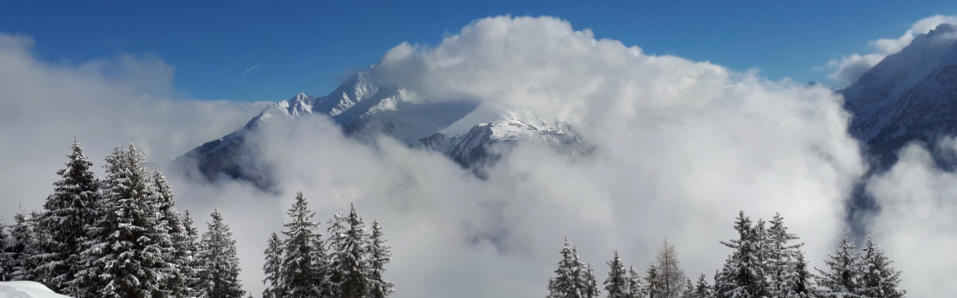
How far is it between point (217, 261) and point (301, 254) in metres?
7.77

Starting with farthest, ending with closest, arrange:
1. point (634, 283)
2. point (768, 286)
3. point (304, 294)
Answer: point (634, 283) → point (304, 294) → point (768, 286)

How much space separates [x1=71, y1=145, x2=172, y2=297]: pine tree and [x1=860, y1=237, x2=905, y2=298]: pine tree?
39.1m

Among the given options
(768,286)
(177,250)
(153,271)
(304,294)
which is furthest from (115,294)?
(768,286)

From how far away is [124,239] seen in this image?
34.0 meters

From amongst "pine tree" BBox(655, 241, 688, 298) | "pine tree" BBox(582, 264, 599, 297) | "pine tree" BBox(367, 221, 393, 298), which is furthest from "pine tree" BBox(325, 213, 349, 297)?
"pine tree" BBox(655, 241, 688, 298)

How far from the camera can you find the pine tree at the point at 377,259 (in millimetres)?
47375

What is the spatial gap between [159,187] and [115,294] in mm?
7764

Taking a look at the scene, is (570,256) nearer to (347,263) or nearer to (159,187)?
(347,263)

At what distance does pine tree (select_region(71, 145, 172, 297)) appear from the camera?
108 ft

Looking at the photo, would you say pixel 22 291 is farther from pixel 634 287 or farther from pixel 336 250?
pixel 634 287

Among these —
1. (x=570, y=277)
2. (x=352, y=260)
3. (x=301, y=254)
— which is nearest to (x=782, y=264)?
(x=570, y=277)

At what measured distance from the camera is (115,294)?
33.2 m

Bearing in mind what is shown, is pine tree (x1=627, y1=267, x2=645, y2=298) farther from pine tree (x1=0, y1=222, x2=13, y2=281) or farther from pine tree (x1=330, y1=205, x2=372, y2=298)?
pine tree (x1=0, y1=222, x2=13, y2=281)

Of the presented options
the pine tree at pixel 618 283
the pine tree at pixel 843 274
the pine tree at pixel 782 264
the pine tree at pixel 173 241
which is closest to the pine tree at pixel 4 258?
the pine tree at pixel 173 241
